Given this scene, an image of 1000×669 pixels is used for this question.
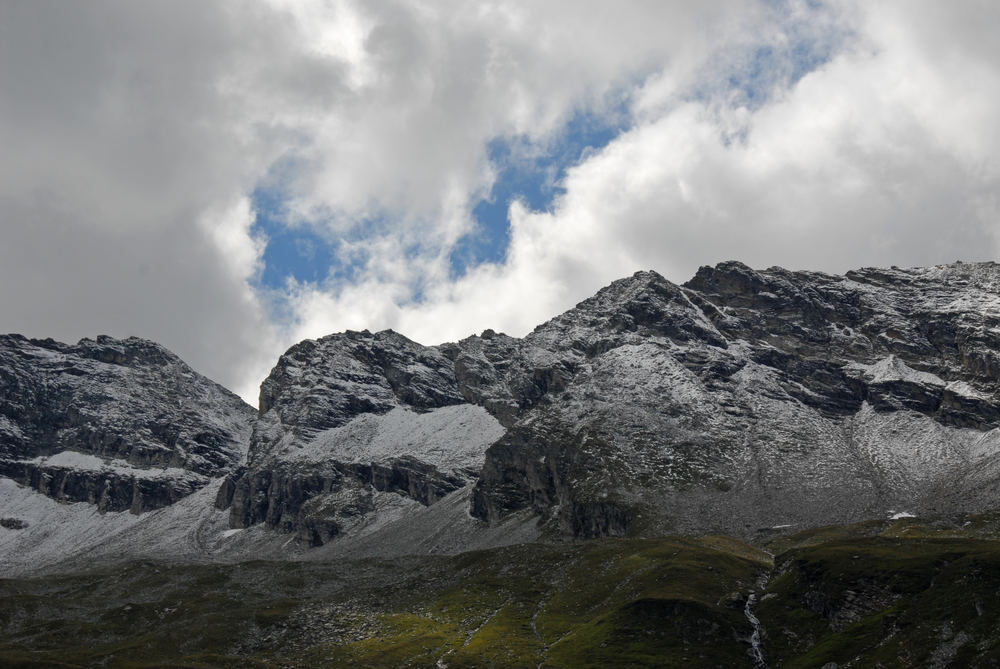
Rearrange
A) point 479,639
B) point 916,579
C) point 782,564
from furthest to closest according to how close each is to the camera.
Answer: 1. point 782,564
2. point 479,639
3. point 916,579

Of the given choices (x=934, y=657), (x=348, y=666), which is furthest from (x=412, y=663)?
(x=934, y=657)

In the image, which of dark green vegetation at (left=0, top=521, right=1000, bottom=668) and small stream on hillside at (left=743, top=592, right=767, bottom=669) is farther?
small stream on hillside at (left=743, top=592, right=767, bottom=669)

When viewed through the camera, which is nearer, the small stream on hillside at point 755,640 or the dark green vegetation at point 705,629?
the dark green vegetation at point 705,629

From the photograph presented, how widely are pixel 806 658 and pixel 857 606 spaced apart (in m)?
18.5

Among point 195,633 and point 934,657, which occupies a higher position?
point 195,633

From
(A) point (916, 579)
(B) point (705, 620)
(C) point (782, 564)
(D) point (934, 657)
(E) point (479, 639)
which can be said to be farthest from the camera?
(C) point (782, 564)

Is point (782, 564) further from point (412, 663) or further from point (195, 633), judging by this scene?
point (195, 633)

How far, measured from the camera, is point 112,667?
555ft

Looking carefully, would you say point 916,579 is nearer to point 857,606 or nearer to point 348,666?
point 857,606

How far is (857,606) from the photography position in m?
154

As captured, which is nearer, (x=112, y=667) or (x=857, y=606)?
(x=857, y=606)

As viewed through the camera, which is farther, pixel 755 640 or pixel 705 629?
pixel 705 629

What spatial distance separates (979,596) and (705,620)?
4406cm

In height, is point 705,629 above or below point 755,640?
above
